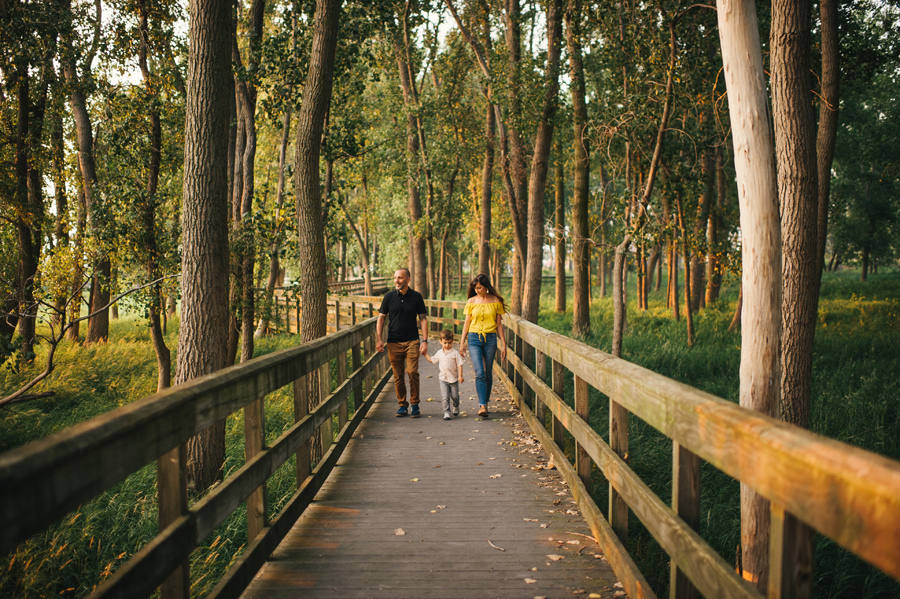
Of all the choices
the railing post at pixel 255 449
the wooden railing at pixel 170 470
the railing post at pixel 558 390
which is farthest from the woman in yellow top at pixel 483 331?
the railing post at pixel 255 449

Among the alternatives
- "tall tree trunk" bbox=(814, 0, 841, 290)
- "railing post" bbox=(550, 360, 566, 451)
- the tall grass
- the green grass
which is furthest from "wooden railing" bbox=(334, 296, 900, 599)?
"tall tree trunk" bbox=(814, 0, 841, 290)

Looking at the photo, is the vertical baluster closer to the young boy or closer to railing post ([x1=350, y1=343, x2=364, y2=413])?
railing post ([x1=350, y1=343, x2=364, y2=413])

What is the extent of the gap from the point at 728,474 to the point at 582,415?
5.91 ft

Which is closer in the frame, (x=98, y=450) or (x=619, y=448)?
(x=98, y=450)

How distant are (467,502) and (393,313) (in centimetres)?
382

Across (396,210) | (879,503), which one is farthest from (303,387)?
(396,210)

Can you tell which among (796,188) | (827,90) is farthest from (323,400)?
(827,90)

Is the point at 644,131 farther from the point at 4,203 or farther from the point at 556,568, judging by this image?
the point at 4,203

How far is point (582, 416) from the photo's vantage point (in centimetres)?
433

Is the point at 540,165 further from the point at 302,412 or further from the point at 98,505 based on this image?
the point at 98,505

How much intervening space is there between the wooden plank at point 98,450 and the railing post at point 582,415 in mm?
2309

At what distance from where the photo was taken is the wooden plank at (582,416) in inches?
170

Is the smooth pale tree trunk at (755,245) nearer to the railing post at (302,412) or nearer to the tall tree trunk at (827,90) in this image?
the railing post at (302,412)

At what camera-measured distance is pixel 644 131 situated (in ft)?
40.8
